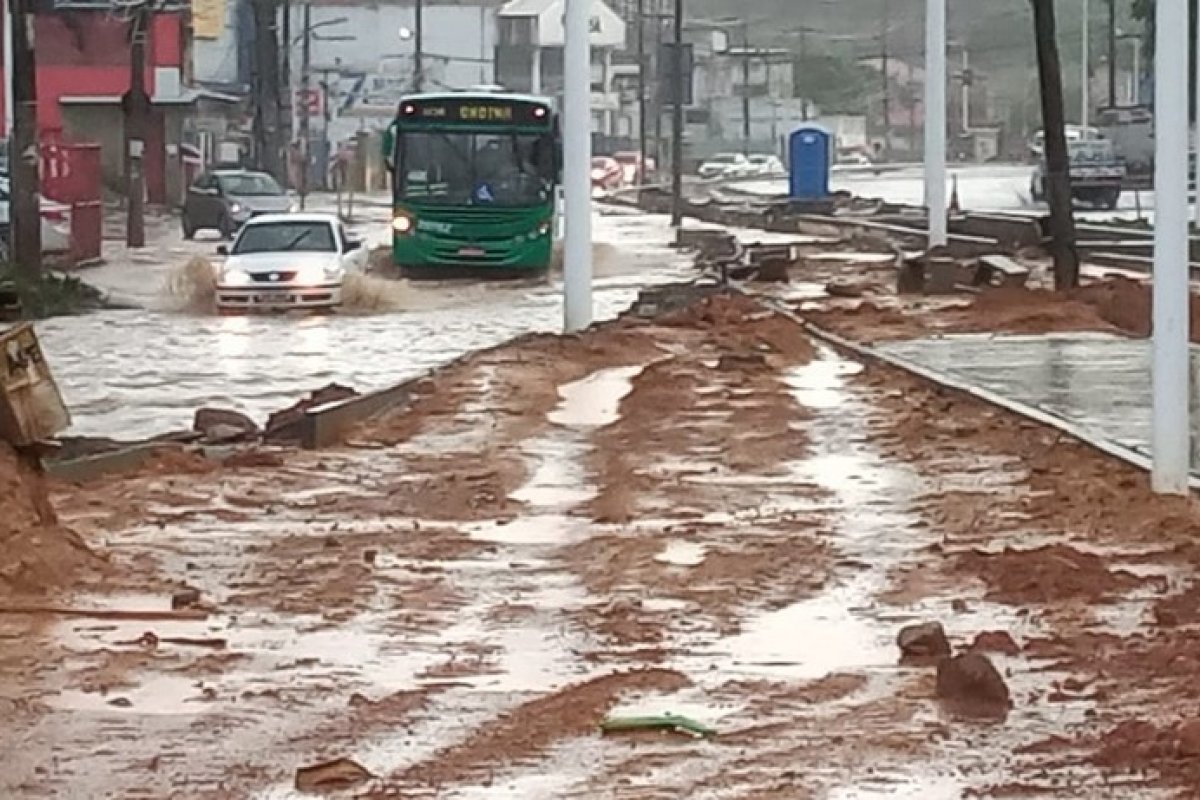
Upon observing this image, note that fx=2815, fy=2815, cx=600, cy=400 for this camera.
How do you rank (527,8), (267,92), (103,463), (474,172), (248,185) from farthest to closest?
→ 1. (267,92)
2. (527,8)
3. (248,185)
4. (474,172)
5. (103,463)

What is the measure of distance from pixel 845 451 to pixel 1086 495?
3693 millimetres

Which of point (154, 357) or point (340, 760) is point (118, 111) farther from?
point (340, 760)

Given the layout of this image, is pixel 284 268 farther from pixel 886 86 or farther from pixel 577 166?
pixel 886 86

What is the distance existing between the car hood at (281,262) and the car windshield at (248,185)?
85.2ft

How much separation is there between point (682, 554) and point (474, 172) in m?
31.2

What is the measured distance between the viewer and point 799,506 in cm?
1648

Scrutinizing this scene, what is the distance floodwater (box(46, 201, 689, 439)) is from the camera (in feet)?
84.8

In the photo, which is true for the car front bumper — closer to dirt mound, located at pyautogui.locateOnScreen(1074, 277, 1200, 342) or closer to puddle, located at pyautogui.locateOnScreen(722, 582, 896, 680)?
dirt mound, located at pyautogui.locateOnScreen(1074, 277, 1200, 342)

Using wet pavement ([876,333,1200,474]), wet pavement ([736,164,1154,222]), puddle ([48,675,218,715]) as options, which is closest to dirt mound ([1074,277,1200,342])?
wet pavement ([876,333,1200,474])

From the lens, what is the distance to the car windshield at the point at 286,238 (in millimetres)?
39938

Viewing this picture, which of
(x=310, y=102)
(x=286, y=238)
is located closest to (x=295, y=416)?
(x=286, y=238)

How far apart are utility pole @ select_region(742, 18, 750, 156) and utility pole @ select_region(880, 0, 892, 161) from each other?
246 inches

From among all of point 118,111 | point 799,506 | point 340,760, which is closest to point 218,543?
point 799,506

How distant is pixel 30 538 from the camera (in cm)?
1396
